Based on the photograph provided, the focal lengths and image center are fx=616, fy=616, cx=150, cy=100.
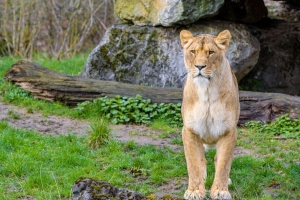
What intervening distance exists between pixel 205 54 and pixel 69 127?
3.47 meters

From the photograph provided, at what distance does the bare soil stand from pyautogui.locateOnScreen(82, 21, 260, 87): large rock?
61.1 inches

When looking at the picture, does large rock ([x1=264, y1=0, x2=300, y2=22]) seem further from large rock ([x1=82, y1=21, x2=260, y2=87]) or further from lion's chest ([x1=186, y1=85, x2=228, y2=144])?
lion's chest ([x1=186, y1=85, x2=228, y2=144])

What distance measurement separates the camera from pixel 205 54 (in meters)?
5.98

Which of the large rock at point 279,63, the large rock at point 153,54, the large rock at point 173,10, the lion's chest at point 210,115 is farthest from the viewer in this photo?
the large rock at point 279,63

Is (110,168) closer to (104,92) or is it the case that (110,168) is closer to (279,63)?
(104,92)

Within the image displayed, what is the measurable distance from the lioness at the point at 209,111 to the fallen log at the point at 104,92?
2901 millimetres

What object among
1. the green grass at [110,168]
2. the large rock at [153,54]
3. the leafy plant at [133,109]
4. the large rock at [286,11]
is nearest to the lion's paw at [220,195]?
the green grass at [110,168]

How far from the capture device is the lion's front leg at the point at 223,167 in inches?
233

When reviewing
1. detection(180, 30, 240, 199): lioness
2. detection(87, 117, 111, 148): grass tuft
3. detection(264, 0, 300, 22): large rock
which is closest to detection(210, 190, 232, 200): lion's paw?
detection(180, 30, 240, 199): lioness

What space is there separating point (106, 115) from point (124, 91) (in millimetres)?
592

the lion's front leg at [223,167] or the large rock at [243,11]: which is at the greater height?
the large rock at [243,11]

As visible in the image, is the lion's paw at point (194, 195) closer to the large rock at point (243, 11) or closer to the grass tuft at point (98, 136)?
the grass tuft at point (98, 136)

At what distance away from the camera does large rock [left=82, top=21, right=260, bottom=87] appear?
10.3 m

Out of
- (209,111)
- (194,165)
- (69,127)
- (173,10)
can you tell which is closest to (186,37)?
(209,111)
